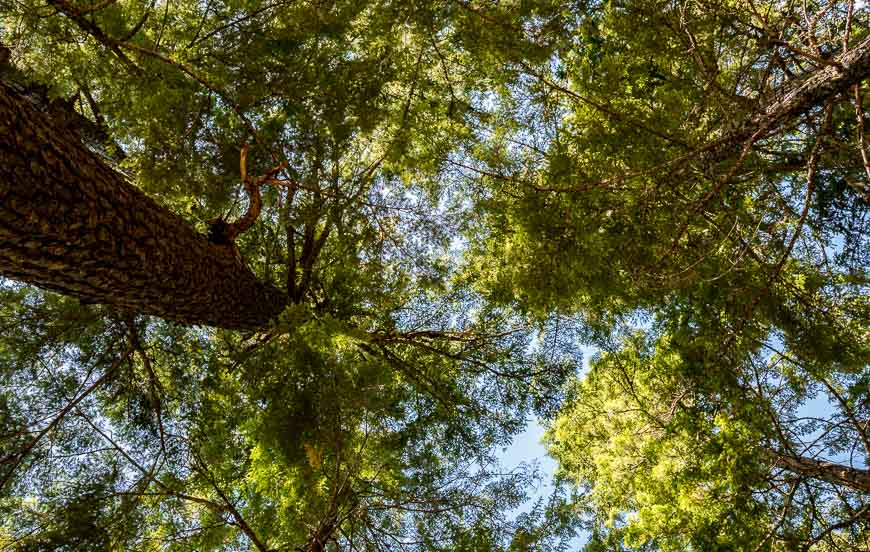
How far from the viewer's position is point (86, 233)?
2.21 metres

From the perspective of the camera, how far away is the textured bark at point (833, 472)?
12.5 feet

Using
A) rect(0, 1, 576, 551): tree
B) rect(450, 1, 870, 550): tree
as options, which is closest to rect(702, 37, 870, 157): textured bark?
rect(450, 1, 870, 550): tree

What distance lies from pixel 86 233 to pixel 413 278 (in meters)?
2.85

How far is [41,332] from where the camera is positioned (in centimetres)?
392

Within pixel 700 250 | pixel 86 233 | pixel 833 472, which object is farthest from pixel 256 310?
pixel 833 472

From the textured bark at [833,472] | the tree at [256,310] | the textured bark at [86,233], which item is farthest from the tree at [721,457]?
the textured bark at [86,233]

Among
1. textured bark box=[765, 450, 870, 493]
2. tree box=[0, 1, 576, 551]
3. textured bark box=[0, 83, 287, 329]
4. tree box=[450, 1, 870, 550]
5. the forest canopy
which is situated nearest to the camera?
textured bark box=[0, 83, 287, 329]

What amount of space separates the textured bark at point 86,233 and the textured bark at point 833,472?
3874mm

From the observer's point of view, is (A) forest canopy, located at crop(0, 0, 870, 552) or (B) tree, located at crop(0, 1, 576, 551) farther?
(A) forest canopy, located at crop(0, 0, 870, 552)

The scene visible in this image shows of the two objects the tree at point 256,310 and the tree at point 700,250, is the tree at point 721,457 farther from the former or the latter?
the tree at point 256,310

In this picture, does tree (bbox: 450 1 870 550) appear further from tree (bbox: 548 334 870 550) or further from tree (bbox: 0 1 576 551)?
tree (bbox: 0 1 576 551)

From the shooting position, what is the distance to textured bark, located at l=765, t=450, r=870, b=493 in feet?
12.5

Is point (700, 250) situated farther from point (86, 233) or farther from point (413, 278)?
point (86, 233)

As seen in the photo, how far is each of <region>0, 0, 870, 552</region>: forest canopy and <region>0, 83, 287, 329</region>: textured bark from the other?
3 centimetres
